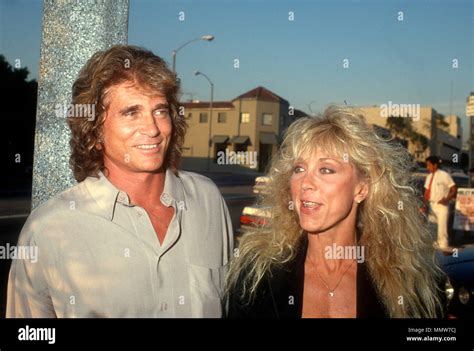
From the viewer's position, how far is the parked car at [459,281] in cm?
217

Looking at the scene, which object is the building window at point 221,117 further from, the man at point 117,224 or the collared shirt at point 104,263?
the collared shirt at point 104,263

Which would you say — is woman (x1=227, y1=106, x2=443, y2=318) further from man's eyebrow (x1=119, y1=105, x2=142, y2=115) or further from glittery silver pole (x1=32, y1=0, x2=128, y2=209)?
glittery silver pole (x1=32, y1=0, x2=128, y2=209)

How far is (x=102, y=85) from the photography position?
1.51 m

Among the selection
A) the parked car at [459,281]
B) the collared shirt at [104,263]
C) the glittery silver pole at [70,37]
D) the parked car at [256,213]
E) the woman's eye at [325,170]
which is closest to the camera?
the collared shirt at [104,263]

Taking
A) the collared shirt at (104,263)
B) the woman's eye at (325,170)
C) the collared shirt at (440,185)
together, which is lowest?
the collared shirt at (104,263)

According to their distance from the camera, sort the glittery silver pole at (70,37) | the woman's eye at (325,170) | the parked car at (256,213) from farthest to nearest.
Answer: the parked car at (256,213) → the glittery silver pole at (70,37) → the woman's eye at (325,170)

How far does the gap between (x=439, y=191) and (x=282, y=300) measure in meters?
4.95

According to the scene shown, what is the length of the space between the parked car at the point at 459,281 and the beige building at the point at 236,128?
971 mm

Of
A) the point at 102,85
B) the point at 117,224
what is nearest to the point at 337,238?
the point at 117,224

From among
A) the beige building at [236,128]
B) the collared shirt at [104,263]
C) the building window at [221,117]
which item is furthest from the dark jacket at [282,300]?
the building window at [221,117]

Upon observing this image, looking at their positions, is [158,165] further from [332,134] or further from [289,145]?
[332,134]

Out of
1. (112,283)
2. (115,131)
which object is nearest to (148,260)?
(112,283)

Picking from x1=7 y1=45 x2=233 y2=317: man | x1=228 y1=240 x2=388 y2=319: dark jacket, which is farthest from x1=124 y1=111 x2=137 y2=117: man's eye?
x1=228 y1=240 x2=388 y2=319: dark jacket

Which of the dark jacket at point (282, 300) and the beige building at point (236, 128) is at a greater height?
the beige building at point (236, 128)
